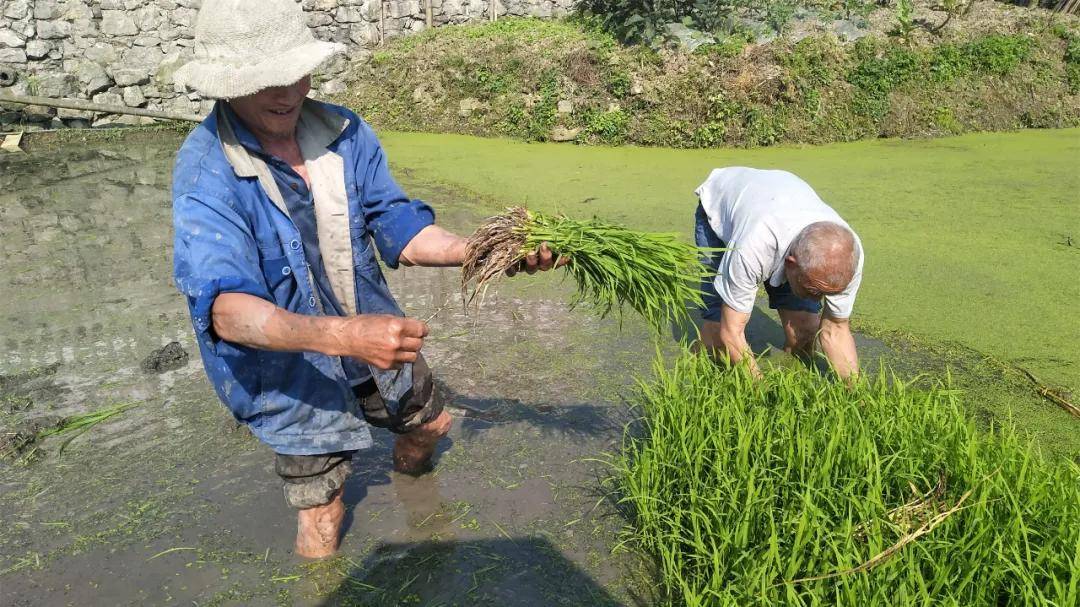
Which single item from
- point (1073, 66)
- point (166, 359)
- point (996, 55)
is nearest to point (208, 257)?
point (166, 359)

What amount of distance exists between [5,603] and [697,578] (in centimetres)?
189

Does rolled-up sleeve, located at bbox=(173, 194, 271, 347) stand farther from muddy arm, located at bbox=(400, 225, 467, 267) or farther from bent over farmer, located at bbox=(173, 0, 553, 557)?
muddy arm, located at bbox=(400, 225, 467, 267)

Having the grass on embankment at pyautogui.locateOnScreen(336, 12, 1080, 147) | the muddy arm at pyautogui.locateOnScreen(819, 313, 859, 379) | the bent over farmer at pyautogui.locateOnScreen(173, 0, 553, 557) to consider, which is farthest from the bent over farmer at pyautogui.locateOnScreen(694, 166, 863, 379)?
the grass on embankment at pyautogui.locateOnScreen(336, 12, 1080, 147)

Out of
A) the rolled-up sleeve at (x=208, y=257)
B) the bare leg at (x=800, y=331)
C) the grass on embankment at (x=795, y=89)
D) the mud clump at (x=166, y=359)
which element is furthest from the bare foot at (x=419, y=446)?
the grass on embankment at (x=795, y=89)

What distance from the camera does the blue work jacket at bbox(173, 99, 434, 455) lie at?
1846 mm

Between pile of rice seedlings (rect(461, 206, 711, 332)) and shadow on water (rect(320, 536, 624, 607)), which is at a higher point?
pile of rice seedlings (rect(461, 206, 711, 332))

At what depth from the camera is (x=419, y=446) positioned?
2.75 metres

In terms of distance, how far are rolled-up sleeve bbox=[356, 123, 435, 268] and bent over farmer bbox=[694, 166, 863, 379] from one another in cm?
90

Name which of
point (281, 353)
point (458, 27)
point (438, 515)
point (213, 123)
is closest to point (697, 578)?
point (438, 515)

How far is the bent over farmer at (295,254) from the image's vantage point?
1.79 metres

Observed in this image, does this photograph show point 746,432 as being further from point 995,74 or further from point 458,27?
point 458,27

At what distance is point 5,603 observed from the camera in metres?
2.26

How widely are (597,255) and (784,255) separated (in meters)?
0.83

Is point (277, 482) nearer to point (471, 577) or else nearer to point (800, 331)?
point (471, 577)
